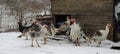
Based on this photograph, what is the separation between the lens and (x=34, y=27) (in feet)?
51.0

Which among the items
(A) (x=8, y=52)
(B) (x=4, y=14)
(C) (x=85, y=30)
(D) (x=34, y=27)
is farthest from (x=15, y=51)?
(B) (x=4, y=14)

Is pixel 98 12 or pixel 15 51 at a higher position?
pixel 98 12

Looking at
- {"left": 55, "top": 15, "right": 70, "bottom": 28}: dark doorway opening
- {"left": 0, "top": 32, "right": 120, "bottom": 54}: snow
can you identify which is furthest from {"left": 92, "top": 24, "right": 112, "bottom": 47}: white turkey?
{"left": 55, "top": 15, "right": 70, "bottom": 28}: dark doorway opening

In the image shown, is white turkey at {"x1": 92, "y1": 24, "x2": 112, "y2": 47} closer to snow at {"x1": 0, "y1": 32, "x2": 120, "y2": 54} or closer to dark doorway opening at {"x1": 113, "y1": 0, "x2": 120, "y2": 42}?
snow at {"x1": 0, "y1": 32, "x2": 120, "y2": 54}

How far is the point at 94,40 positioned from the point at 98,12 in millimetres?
1953

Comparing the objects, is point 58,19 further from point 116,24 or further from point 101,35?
point 101,35

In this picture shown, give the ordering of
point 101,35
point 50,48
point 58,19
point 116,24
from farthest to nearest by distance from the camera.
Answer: point 58,19 → point 116,24 → point 101,35 → point 50,48

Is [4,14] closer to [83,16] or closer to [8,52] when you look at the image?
[83,16]

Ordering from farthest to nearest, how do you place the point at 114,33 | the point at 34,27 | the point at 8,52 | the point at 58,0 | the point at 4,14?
the point at 4,14 < the point at 58,0 < the point at 114,33 < the point at 34,27 < the point at 8,52

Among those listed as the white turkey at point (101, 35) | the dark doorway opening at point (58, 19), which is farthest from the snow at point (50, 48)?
the dark doorway opening at point (58, 19)

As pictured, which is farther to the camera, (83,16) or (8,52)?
(83,16)

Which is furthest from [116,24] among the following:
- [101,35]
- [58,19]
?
[58,19]

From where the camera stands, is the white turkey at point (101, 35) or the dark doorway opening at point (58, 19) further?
the dark doorway opening at point (58, 19)

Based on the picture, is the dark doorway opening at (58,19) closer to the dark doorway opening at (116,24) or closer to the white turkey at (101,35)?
the dark doorway opening at (116,24)
